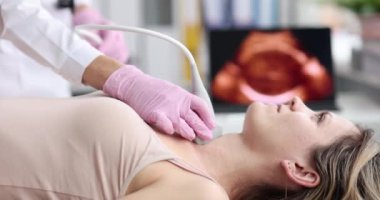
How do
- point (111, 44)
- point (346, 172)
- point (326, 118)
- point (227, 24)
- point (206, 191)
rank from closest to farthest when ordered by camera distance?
point (206, 191), point (346, 172), point (326, 118), point (111, 44), point (227, 24)

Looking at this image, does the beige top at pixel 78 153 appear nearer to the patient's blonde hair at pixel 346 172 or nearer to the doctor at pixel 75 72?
the doctor at pixel 75 72

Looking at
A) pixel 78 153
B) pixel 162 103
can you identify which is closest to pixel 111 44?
pixel 162 103

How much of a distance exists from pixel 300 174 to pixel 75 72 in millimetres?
603

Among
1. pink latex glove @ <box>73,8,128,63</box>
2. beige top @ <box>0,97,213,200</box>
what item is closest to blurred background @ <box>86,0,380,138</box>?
pink latex glove @ <box>73,8,128,63</box>

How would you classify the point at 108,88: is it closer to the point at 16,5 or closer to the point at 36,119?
the point at 36,119

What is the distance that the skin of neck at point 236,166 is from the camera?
157 centimetres

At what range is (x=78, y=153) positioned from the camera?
1.42 meters

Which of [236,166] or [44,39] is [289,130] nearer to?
[236,166]

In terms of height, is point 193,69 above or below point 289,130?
above

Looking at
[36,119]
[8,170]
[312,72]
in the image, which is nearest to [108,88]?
[36,119]

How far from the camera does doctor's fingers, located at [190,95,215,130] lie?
1552mm

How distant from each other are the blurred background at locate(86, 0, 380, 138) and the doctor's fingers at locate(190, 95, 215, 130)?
1545 millimetres

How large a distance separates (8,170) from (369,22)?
206cm

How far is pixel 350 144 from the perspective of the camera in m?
1.56
